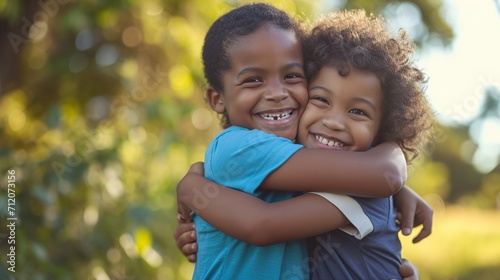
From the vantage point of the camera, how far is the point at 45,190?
3.96 metres

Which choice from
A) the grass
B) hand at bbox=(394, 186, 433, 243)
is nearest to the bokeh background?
hand at bbox=(394, 186, 433, 243)

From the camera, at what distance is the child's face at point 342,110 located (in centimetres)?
221

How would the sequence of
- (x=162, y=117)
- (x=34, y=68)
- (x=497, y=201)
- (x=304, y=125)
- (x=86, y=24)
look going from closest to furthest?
1. (x=304, y=125)
2. (x=162, y=117)
3. (x=86, y=24)
4. (x=34, y=68)
5. (x=497, y=201)

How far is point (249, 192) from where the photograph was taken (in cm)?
211

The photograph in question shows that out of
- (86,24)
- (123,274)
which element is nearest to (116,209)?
(123,274)

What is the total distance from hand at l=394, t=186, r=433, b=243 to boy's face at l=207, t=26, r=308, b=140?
551mm

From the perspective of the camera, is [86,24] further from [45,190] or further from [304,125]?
[304,125]

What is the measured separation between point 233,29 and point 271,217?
0.68 metres

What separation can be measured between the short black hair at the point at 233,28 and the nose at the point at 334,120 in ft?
1.04

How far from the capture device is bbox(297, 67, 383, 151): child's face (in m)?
2.21

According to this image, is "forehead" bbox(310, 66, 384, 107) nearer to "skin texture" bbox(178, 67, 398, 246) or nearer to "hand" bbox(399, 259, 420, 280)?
"skin texture" bbox(178, 67, 398, 246)

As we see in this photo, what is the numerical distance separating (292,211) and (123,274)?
8.30ft

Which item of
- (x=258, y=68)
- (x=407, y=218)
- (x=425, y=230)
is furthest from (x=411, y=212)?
(x=258, y=68)

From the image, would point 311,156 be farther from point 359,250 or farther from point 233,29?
point 233,29
